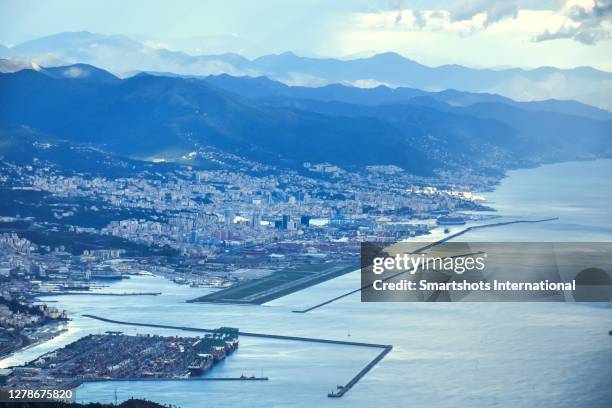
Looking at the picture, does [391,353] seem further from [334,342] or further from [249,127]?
[249,127]

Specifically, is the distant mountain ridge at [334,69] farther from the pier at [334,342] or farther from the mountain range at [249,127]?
the pier at [334,342]

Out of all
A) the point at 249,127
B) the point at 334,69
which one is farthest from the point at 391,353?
the point at 334,69

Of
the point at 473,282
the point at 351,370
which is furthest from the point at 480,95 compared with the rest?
the point at 351,370

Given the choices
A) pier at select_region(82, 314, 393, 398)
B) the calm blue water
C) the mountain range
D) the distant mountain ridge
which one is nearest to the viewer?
the calm blue water

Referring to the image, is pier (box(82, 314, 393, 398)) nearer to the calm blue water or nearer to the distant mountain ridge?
the calm blue water

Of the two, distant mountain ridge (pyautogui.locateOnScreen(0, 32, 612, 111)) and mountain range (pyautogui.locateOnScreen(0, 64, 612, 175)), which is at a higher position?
distant mountain ridge (pyautogui.locateOnScreen(0, 32, 612, 111))

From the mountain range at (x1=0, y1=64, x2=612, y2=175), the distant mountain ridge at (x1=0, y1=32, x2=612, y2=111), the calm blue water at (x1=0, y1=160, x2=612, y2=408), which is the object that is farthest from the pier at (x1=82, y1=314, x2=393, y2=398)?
the distant mountain ridge at (x1=0, y1=32, x2=612, y2=111)
